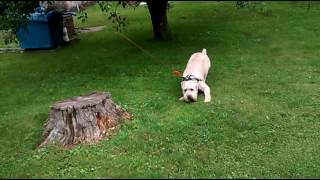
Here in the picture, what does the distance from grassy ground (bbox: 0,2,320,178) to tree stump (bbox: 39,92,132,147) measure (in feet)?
0.92

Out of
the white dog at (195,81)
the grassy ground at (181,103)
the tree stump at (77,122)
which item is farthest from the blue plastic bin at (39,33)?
the tree stump at (77,122)

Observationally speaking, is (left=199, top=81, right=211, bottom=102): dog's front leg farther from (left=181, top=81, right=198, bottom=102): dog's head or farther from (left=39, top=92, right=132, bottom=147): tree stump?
(left=39, top=92, right=132, bottom=147): tree stump

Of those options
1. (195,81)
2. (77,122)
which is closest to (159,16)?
(195,81)

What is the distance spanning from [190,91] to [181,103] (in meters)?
0.27

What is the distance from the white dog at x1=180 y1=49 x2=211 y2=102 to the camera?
370 inches

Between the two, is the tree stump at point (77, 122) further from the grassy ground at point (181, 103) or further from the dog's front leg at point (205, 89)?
the dog's front leg at point (205, 89)

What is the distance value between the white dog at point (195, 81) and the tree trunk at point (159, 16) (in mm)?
3759

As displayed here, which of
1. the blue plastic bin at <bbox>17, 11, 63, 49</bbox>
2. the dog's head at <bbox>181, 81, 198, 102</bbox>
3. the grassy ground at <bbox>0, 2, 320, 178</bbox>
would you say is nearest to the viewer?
the grassy ground at <bbox>0, 2, 320, 178</bbox>

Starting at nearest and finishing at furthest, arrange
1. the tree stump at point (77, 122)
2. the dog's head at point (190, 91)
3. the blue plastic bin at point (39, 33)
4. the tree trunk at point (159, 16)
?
the tree stump at point (77, 122) → the dog's head at point (190, 91) → the tree trunk at point (159, 16) → the blue plastic bin at point (39, 33)

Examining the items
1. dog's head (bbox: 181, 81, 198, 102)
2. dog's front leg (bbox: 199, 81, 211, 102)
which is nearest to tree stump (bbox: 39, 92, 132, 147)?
dog's head (bbox: 181, 81, 198, 102)

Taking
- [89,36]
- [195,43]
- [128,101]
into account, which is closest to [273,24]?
[195,43]

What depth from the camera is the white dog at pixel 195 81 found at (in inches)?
370

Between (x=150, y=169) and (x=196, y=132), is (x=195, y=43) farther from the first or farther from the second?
(x=150, y=169)

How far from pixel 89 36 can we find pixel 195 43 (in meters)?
3.78
